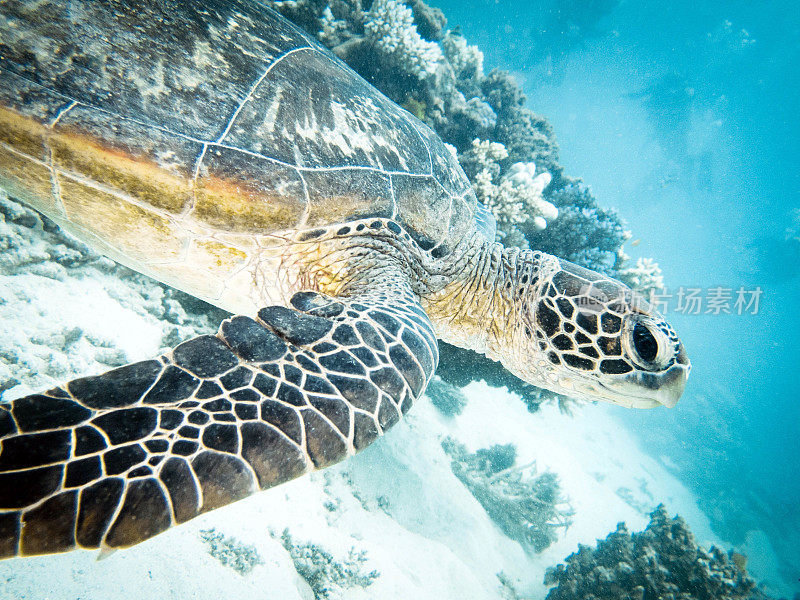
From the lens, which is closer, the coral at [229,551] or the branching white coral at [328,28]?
the coral at [229,551]

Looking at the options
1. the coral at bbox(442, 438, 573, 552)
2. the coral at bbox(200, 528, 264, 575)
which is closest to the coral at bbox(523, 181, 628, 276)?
Result: the coral at bbox(442, 438, 573, 552)

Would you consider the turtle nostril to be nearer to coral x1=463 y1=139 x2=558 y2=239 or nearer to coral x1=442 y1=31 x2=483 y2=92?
coral x1=463 y1=139 x2=558 y2=239

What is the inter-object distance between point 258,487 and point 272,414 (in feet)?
0.76

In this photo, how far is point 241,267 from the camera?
2172 mm

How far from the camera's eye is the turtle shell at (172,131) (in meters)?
1.63

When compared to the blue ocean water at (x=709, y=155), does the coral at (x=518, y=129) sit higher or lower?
lower

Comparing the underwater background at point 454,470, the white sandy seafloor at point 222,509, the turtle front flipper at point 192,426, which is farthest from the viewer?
the underwater background at point 454,470

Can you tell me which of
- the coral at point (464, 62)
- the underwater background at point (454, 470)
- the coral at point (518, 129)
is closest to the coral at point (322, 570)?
the underwater background at point (454, 470)

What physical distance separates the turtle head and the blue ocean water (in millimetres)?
20194

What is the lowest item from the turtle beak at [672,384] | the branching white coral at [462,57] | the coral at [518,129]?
the turtle beak at [672,384]

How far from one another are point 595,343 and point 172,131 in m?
2.86

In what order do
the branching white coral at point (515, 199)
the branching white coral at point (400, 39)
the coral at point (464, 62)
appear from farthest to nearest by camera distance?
the coral at point (464, 62) < the branching white coral at point (400, 39) < the branching white coral at point (515, 199)

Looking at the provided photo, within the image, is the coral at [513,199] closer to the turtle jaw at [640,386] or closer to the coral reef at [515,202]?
the coral reef at [515,202]

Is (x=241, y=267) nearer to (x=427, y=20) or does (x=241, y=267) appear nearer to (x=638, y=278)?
(x=638, y=278)
